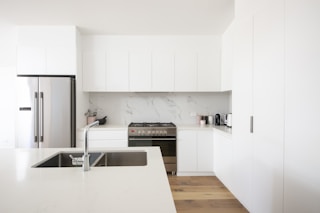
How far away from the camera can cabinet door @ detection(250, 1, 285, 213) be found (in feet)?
5.20

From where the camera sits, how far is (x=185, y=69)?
3520 mm

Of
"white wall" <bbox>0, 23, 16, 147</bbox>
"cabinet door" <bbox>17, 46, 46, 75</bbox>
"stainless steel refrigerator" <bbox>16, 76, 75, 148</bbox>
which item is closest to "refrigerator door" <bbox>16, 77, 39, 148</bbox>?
"stainless steel refrigerator" <bbox>16, 76, 75, 148</bbox>

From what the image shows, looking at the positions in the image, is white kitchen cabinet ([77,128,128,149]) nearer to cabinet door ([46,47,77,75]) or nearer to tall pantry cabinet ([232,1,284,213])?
cabinet door ([46,47,77,75])

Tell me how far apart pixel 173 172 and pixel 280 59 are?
8.13ft

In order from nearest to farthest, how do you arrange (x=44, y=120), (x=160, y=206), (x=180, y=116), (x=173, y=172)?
(x=160, y=206) < (x=44, y=120) < (x=173, y=172) < (x=180, y=116)

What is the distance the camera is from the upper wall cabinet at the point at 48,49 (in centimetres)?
313

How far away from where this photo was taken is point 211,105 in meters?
3.91

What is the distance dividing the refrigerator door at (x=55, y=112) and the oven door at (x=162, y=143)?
1036mm

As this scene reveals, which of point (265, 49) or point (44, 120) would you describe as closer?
point (265, 49)

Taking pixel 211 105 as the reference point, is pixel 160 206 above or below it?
below

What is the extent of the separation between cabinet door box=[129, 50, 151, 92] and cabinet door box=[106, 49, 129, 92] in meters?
0.09

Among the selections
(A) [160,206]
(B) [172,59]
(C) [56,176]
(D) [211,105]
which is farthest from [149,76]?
(A) [160,206]

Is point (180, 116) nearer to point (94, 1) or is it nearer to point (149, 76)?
point (149, 76)

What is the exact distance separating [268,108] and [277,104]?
0.13m
